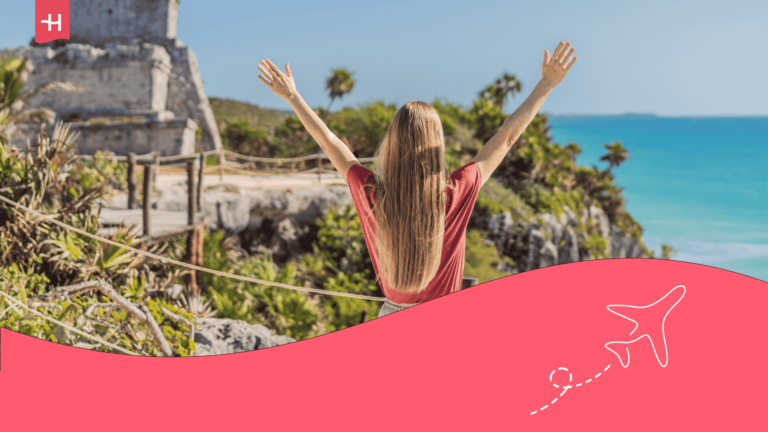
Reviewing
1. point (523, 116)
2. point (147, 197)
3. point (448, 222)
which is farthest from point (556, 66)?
point (147, 197)

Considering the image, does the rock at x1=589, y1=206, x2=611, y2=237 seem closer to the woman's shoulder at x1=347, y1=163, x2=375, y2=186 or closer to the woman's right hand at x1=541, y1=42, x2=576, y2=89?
the woman's right hand at x1=541, y1=42, x2=576, y2=89

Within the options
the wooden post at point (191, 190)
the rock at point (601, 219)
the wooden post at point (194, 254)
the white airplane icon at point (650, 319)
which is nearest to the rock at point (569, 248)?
the rock at point (601, 219)

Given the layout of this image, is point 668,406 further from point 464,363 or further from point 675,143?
point 675,143

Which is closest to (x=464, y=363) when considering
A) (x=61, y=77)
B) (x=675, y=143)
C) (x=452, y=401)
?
(x=452, y=401)

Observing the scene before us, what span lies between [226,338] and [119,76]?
49.8ft

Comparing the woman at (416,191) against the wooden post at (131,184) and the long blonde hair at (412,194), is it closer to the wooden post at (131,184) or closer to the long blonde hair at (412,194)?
the long blonde hair at (412,194)

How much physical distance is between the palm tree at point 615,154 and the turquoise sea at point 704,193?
1.22 m

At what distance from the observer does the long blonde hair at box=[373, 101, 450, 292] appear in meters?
1.27

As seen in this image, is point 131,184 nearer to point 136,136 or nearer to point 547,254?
point 136,136

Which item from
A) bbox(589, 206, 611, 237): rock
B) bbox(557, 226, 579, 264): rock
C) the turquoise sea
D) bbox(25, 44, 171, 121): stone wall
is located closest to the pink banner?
bbox(557, 226, 579, 264): rock

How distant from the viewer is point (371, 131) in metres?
17.3

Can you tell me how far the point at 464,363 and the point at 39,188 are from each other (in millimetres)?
4542

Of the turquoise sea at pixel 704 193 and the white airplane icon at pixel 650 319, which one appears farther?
the turquoise sea at pixel 704 193

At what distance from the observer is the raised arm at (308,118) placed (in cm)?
145
